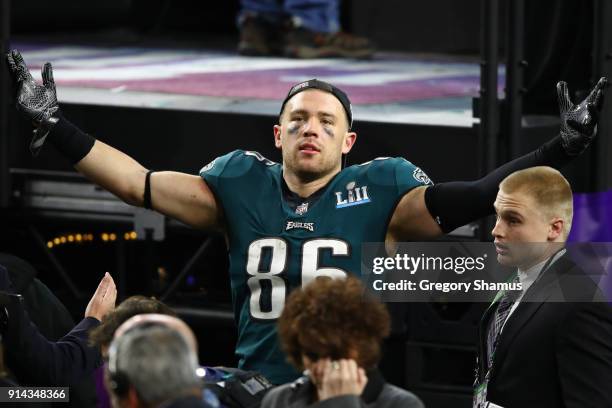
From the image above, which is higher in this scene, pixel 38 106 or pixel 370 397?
pixel 38 106

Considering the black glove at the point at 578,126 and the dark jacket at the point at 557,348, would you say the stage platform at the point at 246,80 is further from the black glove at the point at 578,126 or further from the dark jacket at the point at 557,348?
the dark jacket at the point at 557,348

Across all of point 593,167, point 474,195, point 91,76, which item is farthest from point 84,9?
point 474,195

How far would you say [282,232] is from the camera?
4.18 metres

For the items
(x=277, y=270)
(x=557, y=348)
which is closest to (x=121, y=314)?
(x=277, y=270)

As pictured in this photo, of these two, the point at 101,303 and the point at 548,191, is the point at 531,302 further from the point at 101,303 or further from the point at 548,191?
the point at 101,303

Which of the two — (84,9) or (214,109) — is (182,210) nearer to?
(214,109)

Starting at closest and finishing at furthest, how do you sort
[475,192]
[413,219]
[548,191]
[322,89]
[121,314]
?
[121,314] < [548,191] < [475,192] < [413,219] < [322,89]

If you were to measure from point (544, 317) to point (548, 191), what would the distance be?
328 millimetres

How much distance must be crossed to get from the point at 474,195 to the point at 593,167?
4.12 feet

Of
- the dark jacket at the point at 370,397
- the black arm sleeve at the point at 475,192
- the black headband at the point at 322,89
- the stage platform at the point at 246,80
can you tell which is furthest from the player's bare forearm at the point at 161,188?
the stage platform at the point at 246,80

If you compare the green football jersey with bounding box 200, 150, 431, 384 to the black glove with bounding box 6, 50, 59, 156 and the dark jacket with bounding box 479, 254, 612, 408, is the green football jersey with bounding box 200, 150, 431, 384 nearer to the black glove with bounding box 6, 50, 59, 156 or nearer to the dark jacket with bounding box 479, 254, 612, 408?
the black glove with bounding box 6, 50, 59, 156

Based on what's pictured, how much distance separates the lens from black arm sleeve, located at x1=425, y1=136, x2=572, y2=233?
4.00 meters

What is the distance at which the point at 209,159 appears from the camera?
233 inches

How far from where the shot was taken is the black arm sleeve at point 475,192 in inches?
157
